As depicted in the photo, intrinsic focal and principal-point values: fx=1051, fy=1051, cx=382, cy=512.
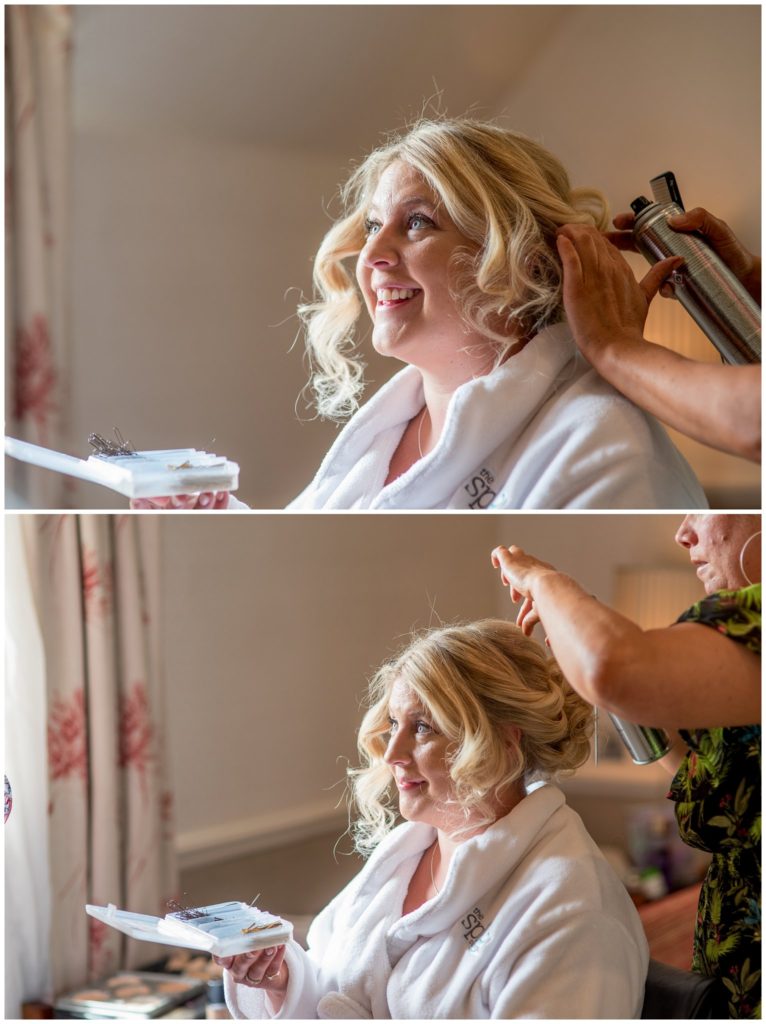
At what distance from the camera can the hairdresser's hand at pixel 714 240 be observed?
0.68m

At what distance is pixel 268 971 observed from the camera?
74cm

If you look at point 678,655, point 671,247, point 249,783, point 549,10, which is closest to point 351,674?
point 249,783

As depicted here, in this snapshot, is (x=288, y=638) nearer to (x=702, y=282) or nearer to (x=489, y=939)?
(x=489, y=939)

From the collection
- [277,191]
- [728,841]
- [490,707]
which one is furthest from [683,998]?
[277,191]

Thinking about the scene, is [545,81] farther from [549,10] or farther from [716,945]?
[716,945]

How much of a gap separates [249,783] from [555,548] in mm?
293

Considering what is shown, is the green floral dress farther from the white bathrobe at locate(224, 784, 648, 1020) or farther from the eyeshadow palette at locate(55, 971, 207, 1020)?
the eyeshadow palette at locate(55, 971, 207, 1020)

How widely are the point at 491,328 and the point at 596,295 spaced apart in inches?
2.8

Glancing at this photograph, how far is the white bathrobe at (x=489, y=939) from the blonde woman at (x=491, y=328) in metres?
0.22

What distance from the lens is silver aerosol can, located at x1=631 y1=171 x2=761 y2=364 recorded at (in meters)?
0.67

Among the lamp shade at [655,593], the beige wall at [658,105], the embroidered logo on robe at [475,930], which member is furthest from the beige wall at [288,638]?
the beige wall at [658,105]

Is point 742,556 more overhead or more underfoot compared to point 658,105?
more underfoot

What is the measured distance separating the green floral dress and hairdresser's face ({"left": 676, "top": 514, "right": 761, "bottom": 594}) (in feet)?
0.35

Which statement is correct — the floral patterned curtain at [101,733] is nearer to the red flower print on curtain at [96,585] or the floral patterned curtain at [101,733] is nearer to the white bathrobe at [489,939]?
the red flower print on curtain at [96,585]
